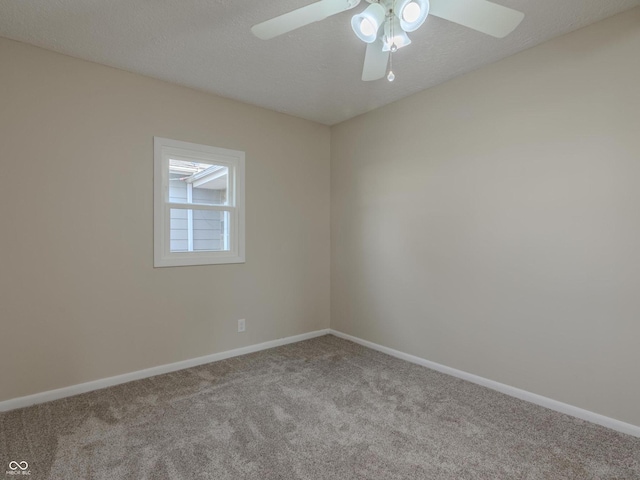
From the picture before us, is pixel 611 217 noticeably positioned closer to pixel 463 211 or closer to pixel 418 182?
pixel 463 211

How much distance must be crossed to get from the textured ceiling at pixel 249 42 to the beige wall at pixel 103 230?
286 millimetres

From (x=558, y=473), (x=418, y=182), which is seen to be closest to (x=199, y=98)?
(x=418, y=182)

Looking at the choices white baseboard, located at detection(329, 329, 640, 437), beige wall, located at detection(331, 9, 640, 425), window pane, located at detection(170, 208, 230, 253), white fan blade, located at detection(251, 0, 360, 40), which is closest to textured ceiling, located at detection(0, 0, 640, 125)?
beige wall, located at detection(331, 9, 640, 425)

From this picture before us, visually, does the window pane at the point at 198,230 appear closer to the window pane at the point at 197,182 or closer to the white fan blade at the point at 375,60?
the window pane at the point at 197,182

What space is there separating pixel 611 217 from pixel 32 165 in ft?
12.9

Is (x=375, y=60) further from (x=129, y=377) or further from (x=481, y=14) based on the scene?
(x=129, y=377)

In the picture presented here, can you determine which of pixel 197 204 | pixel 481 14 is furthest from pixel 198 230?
pixel 481 14

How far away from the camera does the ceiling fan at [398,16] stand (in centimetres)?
160

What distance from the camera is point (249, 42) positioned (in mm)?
2412

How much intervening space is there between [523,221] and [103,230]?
326cm

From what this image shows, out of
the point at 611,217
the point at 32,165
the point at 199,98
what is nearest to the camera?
the point at 611,217

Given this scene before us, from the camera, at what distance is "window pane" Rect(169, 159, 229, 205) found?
3170 millimetres

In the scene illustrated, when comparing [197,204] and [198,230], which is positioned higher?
[197,204]

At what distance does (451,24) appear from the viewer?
2197mm
